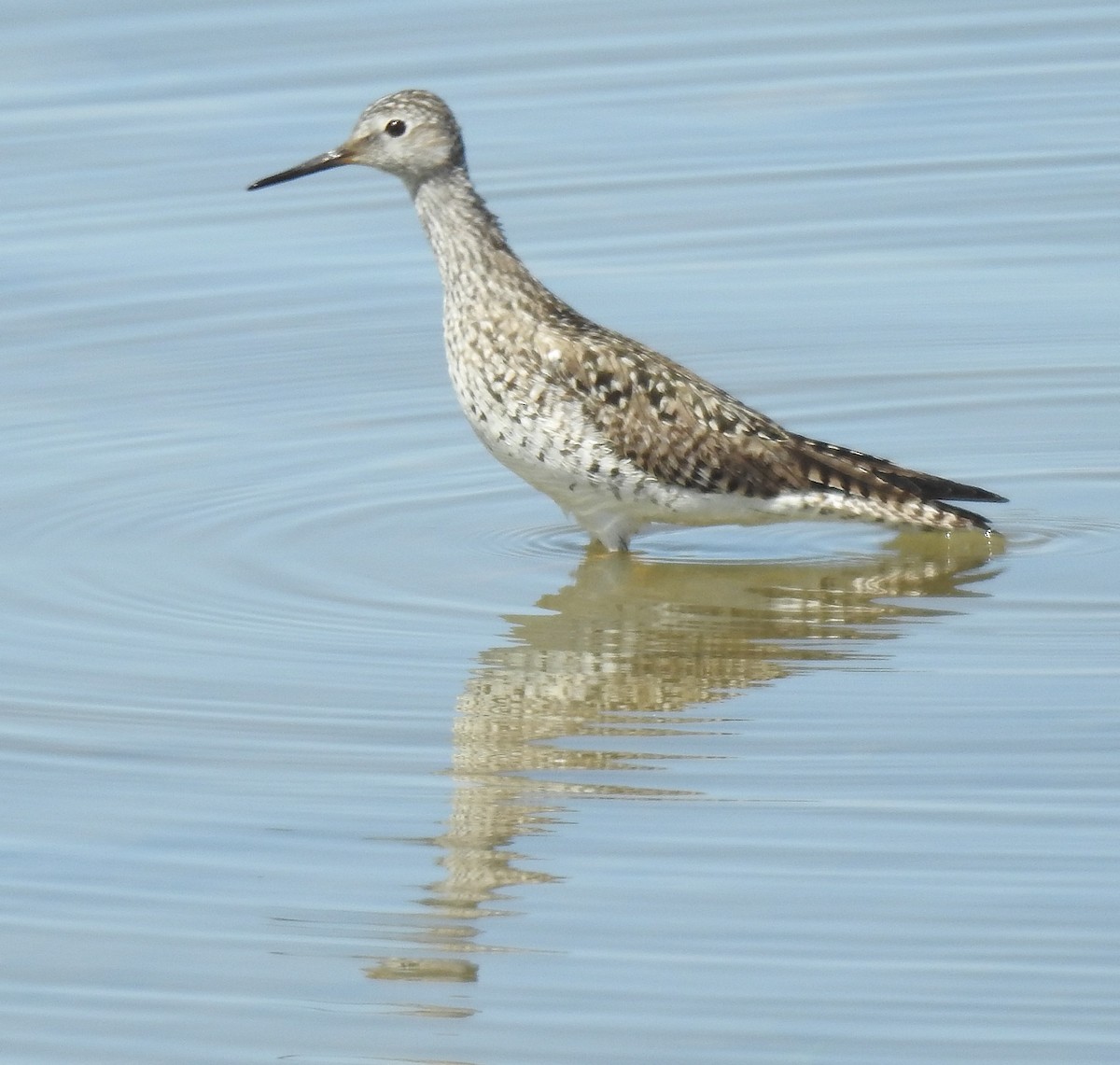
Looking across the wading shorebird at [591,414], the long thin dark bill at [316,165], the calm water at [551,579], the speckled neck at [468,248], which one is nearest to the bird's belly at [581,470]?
the wading shorebird at [591,414]

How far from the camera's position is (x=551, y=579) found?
32.9 ft

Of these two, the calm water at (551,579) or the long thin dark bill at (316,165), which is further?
the long thin dark bill at (316,165)

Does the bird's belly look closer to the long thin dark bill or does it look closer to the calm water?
the calm water

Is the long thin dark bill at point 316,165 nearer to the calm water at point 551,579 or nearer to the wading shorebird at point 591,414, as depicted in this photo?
the wading shorebird at point 591,414

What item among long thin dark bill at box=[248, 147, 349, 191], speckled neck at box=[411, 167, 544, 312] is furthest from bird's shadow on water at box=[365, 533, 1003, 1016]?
long thin dark bill at box=[248, 147, 349, 191]

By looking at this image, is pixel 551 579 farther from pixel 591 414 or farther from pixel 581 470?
pixel 591 414

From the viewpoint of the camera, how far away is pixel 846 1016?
19.7 feet

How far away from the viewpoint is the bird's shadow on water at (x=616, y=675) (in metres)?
6.88

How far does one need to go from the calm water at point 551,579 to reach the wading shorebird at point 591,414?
0.24 metres

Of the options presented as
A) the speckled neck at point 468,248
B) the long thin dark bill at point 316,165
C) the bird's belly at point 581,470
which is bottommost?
the bird's belly at point 581,470

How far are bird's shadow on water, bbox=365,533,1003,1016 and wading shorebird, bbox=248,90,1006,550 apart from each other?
23cm

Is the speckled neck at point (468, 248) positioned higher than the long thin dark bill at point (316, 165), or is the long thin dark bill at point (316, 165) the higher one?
the long thin dark bill at point (316, 165)

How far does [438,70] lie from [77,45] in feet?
8.03

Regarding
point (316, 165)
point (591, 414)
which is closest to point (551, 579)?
point (591, 414)
